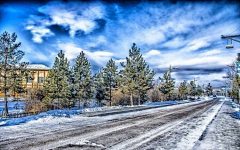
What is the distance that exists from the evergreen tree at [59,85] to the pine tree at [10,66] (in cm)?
672

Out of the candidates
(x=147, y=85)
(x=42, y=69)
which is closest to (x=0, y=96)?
(x=42, y=69)

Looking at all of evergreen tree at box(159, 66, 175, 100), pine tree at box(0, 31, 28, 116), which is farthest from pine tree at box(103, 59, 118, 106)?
evergreen tree at box(159, 66, 175, 100)

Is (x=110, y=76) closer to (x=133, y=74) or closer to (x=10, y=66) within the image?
(x=133, y=74)

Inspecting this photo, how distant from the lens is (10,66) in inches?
814

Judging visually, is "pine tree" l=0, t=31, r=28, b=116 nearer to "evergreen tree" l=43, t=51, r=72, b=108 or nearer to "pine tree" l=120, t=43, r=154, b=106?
"evergreen tree" l=43, t=51, r=72, b=108

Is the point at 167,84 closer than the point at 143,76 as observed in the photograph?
No

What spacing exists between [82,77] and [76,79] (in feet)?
3.77

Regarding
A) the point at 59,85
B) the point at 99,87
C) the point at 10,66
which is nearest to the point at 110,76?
the point at 99,87

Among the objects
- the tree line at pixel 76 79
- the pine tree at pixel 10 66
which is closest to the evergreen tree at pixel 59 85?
the tree line at pixel 76 79

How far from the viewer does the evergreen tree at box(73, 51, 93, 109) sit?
1238 inches

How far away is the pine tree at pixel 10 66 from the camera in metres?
20.4

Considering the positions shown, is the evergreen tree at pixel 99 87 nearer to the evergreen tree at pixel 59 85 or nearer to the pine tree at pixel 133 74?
the pine tree at pixel 133 74

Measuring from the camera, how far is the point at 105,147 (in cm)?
560

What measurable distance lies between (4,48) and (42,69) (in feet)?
105
